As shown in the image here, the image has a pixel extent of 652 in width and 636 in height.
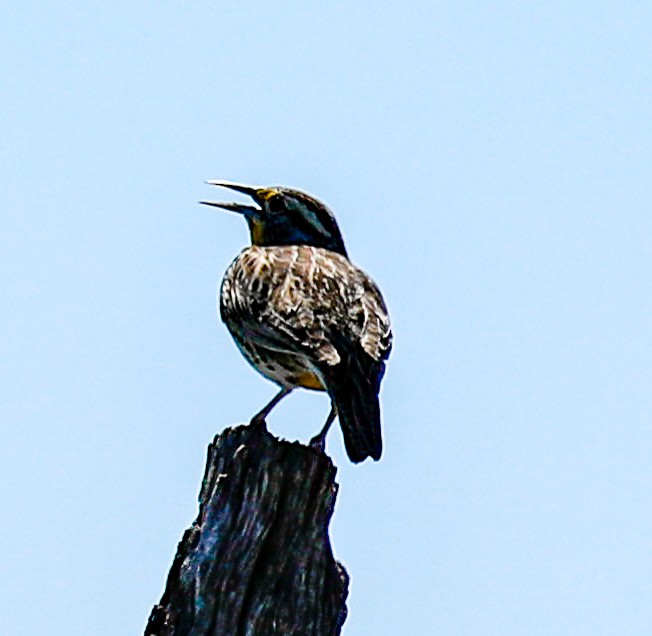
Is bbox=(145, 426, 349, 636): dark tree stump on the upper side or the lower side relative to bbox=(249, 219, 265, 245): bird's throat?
lower

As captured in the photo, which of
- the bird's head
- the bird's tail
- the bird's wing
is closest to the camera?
the bird's tail

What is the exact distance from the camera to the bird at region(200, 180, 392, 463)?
1006 cm

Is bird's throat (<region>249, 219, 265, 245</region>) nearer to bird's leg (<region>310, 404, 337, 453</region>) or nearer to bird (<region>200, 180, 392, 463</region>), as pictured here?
bird (<region>200, 180, 392, 463</region>)

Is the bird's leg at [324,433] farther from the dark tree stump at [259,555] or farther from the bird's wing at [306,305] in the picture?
the dark tree stump at [259,555]

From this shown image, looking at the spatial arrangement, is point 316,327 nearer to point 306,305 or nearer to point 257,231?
point 306,305

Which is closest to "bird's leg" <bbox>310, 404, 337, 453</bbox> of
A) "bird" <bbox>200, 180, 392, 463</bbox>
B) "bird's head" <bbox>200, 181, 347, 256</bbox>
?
"bird" <bbox>200, 180, 392, 463</bbox>

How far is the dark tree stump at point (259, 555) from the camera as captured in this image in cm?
703

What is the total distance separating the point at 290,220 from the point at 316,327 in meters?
2.53

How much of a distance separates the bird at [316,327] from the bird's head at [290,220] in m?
0.17

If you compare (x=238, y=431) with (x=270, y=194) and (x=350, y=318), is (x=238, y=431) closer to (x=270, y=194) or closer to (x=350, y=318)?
(x=350, y=318)

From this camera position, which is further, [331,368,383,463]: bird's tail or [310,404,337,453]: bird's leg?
[310,404,337,453]: bird's leg

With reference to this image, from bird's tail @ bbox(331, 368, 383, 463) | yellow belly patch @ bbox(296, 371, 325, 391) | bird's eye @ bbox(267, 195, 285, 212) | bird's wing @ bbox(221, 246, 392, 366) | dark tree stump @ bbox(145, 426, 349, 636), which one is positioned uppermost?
bird's eye @ bbox(267, 195, 285, 212)

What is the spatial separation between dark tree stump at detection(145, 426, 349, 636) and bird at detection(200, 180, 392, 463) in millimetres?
1845

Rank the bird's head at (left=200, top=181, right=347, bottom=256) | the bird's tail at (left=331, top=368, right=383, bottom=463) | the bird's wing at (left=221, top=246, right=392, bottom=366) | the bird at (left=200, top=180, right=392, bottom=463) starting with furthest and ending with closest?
the bird's head at (left=200, top=181, right=347, bottom=256)
the bird's wing at (left=221, top=246, right=392, bottom=366)
the bird at (left=200, top=180, right=392, bottom=463)
the bird's tail at (left=331, top=368, right=383, bottom=463)
